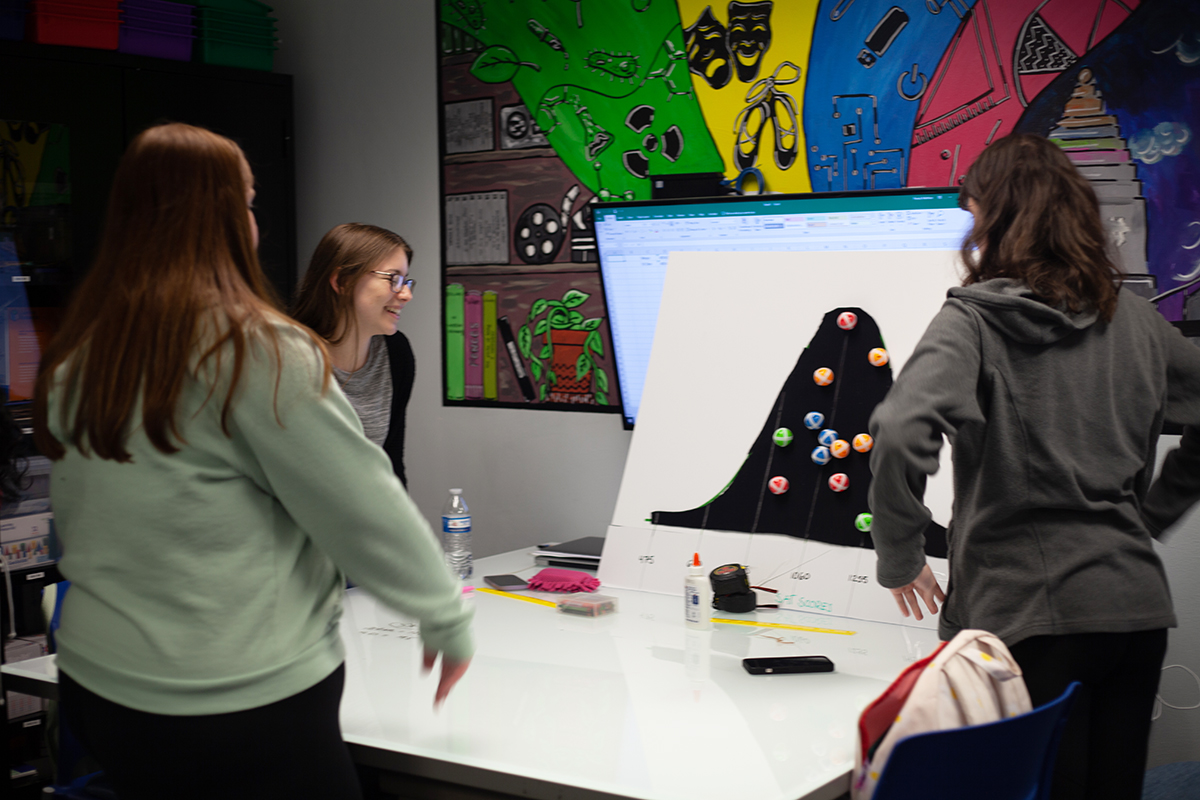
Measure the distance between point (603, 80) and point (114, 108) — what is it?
56.5 inches

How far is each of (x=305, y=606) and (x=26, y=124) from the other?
2.38m

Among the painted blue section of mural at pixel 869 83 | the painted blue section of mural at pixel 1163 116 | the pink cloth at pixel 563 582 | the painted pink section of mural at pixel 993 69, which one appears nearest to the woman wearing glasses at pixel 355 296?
the pink cloth at pixel 563 582

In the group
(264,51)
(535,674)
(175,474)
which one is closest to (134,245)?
(175,474)

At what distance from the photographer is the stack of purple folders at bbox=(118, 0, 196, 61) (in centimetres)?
299

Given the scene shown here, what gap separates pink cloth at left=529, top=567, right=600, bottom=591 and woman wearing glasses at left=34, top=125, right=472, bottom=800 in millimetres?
1178

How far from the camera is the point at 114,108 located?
299 cm

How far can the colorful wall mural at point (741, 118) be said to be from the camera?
87.0 inches

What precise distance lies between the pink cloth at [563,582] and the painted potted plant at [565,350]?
31.8 inches

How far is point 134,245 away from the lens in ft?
3.49

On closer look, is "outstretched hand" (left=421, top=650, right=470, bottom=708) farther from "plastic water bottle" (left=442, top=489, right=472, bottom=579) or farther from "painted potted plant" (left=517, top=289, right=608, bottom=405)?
"painted potted plant" (left=517, top=289, right=608, bottom=405)

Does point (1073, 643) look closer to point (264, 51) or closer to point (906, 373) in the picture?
point (906, 373)

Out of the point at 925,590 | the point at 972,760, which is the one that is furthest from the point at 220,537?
the point at 925,590

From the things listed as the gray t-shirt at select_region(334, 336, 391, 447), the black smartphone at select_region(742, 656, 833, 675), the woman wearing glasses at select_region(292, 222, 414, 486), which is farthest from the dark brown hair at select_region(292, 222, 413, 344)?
the black smartphone at select_region(742, 656, 833, 675)

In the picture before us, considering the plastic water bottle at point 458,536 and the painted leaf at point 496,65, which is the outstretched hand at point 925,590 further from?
the painted leaf at point 496,65
